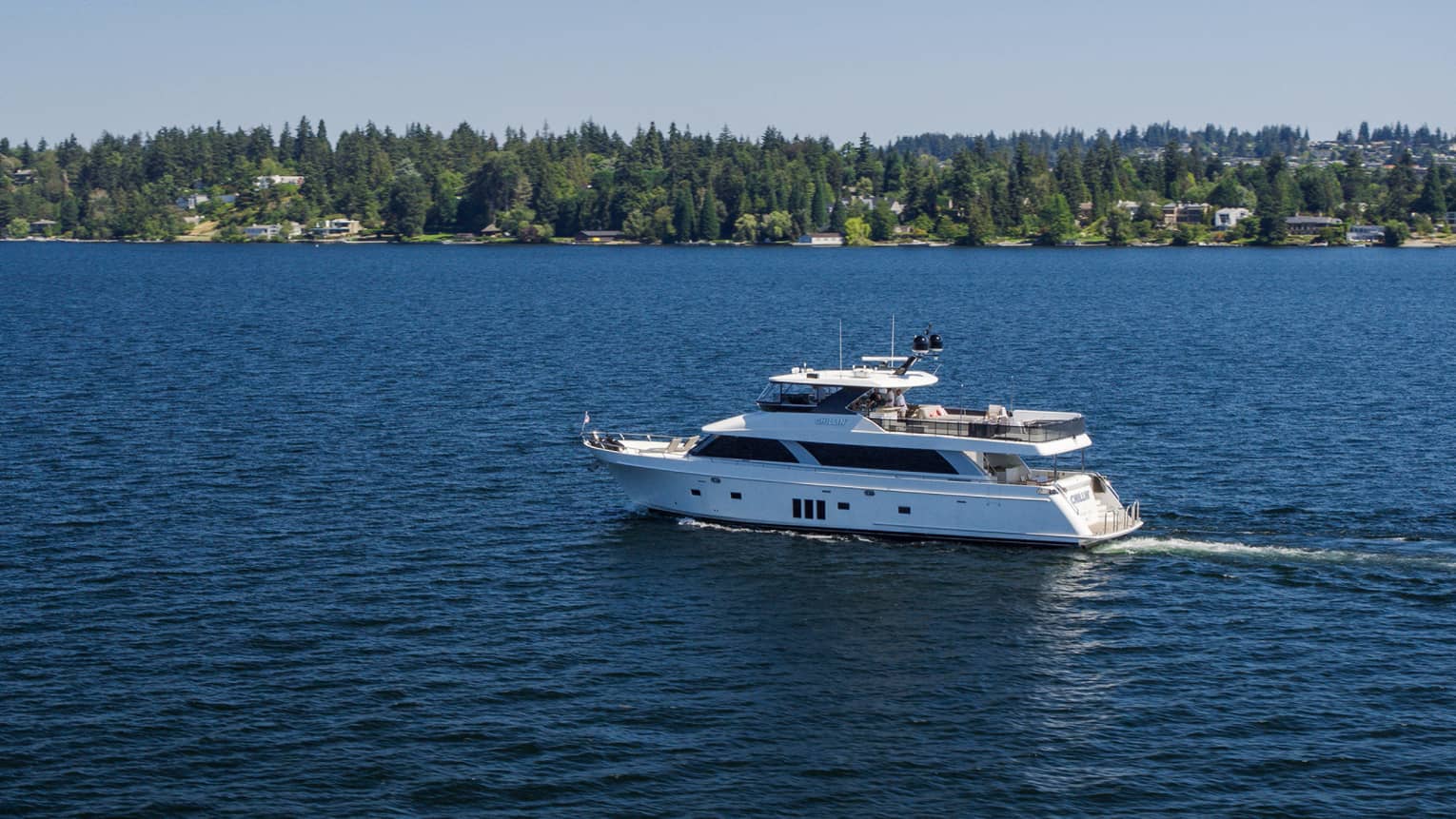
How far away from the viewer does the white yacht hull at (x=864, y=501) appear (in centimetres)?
5297

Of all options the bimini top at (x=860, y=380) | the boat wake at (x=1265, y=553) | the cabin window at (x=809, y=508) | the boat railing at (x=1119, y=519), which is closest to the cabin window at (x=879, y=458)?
the cabin window at (x=809, y=508)

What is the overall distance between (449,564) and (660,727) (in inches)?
637

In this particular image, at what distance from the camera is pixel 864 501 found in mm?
54625

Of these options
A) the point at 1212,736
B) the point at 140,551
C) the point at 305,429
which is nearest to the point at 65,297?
the point at 305,429

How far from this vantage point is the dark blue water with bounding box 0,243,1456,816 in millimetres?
34625

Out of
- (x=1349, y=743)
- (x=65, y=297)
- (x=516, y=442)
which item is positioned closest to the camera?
(x=1349, y=743)

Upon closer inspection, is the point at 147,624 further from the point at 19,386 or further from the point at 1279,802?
the point at 19,386

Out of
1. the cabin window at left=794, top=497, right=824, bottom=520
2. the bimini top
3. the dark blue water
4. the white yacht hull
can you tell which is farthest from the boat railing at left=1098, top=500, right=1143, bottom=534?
the cabin window at left=794, top=497, right=824, bottom=520

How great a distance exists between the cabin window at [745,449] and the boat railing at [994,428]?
386cm

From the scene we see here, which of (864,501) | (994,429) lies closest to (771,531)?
(864,501)

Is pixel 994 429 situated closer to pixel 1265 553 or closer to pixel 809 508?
pixel 809 508

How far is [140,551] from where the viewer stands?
169 feet

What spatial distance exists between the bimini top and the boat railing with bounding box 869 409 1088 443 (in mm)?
1689

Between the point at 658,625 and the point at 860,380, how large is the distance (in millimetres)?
15260
